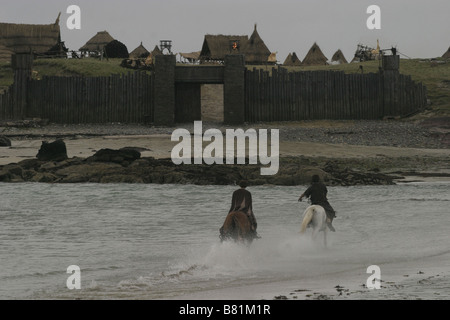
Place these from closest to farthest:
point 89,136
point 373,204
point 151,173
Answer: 1. point 373,204
2. point 151,173
3. point 89,136

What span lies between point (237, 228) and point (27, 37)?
46485 millimetres

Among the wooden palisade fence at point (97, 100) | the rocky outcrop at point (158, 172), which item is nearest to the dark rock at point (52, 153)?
the rocky outcrop at point (158, 172)

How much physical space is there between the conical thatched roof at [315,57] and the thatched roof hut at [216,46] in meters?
7.04

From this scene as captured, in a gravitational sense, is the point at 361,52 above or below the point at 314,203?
above

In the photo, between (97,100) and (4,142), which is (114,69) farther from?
(4,142)

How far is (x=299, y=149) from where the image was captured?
32.1 meters

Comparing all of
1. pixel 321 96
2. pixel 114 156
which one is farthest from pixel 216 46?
pixel 114 156

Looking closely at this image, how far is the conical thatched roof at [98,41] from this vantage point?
6694 centimetres

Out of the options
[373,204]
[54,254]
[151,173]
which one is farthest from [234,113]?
[54,254]

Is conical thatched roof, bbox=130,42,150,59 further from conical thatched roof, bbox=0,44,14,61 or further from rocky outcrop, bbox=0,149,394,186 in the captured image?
rocky outcrop, bbox=0,149,394,186

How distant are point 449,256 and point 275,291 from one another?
14.7ft

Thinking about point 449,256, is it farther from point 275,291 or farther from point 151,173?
point 151,173

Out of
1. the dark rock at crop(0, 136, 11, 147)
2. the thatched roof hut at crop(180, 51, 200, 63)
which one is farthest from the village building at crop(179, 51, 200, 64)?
the dark rock at crop(0, 136, 11, 147)
